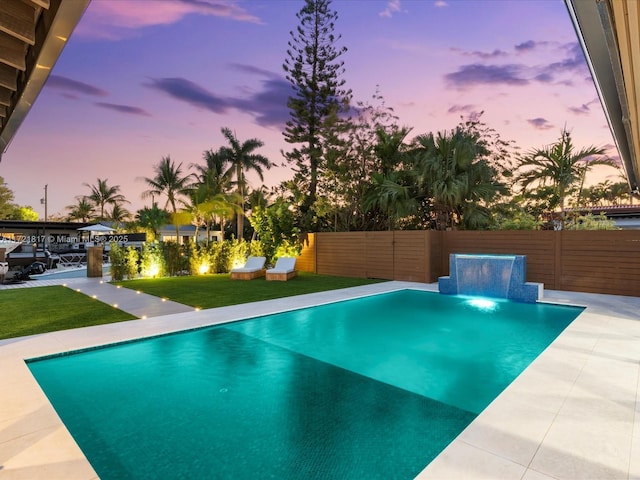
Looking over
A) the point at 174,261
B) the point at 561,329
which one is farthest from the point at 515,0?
the point at 174,261

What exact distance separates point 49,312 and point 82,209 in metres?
43.2

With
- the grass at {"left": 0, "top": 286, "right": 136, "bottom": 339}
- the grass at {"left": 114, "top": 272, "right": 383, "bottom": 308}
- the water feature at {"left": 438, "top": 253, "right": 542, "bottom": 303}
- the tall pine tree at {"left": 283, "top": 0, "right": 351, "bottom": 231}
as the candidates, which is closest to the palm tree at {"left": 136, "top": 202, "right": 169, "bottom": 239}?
the tall pine tree at {"left": 283, "top": 0, "right": 351, "bottom": 231}

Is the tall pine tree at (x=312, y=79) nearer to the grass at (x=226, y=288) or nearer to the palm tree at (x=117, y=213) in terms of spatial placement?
the grass at (x=226, y=288)

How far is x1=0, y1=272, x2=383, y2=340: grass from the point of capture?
6.34m

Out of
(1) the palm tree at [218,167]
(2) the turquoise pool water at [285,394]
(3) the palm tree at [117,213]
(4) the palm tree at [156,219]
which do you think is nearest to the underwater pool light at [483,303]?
(2) the turquoise pool water at [285,394]

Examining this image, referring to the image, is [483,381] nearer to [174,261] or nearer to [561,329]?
[561,329]

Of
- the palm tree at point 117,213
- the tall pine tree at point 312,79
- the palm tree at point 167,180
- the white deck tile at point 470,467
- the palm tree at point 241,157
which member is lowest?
the white deck tile at point 470,467

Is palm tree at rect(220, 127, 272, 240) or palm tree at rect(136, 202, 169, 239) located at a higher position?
palm tree at rect(220, 127, 272, 240)

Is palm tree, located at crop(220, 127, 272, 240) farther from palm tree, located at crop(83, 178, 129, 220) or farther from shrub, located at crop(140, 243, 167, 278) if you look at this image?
palm tree, located at crop(83, 178, 129, 220)

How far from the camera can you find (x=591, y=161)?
11.5 meters

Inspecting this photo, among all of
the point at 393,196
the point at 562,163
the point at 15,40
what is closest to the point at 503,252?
the point at 562,163

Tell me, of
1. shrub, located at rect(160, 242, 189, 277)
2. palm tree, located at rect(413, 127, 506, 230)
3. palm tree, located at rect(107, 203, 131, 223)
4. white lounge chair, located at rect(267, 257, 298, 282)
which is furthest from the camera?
palm tree, located at rect(107, 203, 131, 223)

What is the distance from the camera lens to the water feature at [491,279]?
29.8 ft

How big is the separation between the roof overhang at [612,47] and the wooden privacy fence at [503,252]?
24.5 ft
